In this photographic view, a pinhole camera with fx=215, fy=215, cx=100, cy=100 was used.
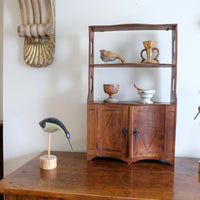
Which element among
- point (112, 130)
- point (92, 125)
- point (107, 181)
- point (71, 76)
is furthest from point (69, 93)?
point (107, 181)

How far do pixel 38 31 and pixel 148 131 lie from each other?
3.82ft

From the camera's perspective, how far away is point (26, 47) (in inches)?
72.2

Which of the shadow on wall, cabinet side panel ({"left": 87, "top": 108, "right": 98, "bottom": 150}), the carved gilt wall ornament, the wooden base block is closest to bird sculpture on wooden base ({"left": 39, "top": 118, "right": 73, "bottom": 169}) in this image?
the wooden base block

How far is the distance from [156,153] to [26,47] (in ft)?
4.43

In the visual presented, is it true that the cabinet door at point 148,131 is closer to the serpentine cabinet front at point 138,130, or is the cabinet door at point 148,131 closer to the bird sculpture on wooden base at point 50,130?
the serpentine cabinet front at point 138,130

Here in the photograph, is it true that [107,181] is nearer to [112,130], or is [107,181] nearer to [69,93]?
[112,130]

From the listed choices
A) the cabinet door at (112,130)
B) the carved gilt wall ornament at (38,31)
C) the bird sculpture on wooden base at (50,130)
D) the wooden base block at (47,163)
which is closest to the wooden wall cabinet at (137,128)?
the cabinet door at (112,130)

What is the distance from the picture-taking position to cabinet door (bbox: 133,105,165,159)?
147cm

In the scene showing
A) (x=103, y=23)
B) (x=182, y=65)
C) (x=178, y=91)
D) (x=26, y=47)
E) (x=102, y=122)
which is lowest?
(x=102, y=122)

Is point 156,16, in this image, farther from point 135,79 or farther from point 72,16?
point 72,16

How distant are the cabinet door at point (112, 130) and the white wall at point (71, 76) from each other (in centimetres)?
33

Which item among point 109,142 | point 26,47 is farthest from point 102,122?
point 26,47

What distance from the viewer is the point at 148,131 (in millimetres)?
1484

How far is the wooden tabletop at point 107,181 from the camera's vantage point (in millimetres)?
1087
